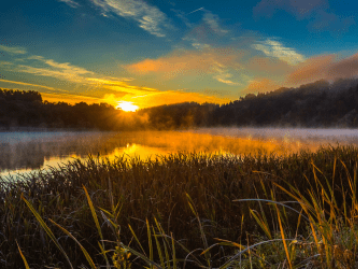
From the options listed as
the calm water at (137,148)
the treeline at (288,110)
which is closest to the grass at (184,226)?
the calm water at (137,148)

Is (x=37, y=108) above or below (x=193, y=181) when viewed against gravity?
above

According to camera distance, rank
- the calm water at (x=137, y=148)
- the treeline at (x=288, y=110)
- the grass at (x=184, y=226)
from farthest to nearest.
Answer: the treeline at (x=288, y=110), the calm water at (x=137, y=148), the grass at (x=184, y=226)

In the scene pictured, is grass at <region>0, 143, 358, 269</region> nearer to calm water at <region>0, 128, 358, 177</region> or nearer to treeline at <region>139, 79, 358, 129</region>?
calm water at <region>0, 128, 358, 177</region>

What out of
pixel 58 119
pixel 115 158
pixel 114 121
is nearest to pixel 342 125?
pixel 114 121

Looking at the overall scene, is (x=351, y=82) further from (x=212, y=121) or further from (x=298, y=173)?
(x=298, y=173)

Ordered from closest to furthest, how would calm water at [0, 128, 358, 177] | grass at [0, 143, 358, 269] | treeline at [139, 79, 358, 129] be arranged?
grass at [0, 143, 358, 269]
calm water at [0, 128, 358, 177]
treeline at [139, 79, 358, 129]

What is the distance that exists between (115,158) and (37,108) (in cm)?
7024

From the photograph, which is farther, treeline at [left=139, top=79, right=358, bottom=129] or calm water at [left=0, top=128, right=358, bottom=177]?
treeline at [left=139, top=79, right=358, bottom=129]

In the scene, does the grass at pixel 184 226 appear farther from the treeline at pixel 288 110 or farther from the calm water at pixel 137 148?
the treeline at pixel 288 110

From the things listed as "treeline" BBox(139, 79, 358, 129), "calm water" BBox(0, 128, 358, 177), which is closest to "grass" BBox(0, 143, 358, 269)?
"calm water" BBox(0, 128, 358, 177)

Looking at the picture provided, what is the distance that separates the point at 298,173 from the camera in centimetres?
656

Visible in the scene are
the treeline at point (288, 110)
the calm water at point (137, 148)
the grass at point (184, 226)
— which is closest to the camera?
the grass at point (184, 226)

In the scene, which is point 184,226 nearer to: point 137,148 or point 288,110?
point 137,148

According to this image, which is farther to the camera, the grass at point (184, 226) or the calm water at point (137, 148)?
the calm water at point (137, 148)
